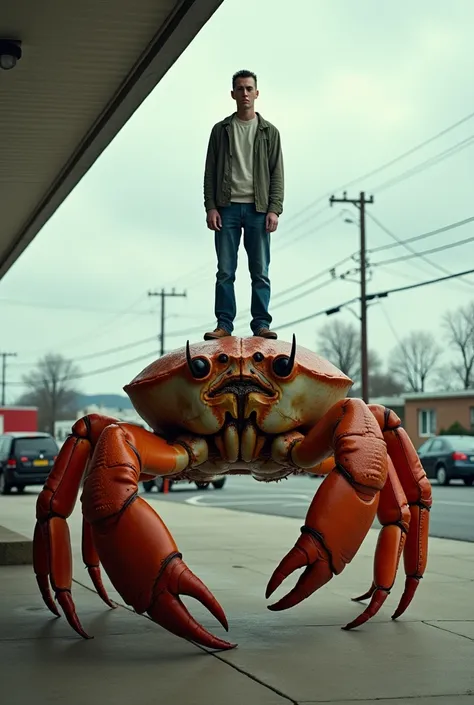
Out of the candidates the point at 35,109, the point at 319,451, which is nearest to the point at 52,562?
the point at 319,451

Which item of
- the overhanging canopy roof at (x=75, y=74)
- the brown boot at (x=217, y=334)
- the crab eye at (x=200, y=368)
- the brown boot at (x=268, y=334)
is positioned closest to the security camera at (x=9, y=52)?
the overhanging canopy roof at (x=75, y=74)

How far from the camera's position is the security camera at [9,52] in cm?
→ 743

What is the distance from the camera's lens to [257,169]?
687 centimetres

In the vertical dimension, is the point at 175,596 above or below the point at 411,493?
below

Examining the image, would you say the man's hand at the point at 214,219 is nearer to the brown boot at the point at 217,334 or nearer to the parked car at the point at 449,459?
the brown boot at the point at 217,334

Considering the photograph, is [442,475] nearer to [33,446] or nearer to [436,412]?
[33,446]

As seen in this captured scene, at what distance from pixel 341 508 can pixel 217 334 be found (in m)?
1.75

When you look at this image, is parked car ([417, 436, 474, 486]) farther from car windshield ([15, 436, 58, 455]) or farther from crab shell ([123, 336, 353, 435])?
crab shell ([123, 336, 353, 435])

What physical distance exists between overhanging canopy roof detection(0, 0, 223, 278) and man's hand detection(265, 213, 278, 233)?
1316 millimetres

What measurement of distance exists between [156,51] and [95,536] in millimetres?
3676

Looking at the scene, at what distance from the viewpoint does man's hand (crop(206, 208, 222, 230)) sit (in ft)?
22.4

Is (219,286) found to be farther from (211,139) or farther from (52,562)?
(52,562)

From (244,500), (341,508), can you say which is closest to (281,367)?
(341,508)

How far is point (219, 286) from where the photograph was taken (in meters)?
6.95
